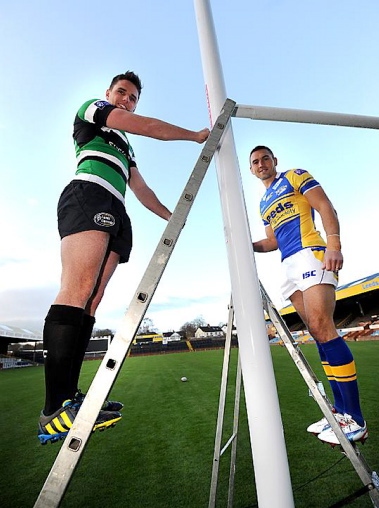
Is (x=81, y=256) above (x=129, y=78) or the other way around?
the other way around

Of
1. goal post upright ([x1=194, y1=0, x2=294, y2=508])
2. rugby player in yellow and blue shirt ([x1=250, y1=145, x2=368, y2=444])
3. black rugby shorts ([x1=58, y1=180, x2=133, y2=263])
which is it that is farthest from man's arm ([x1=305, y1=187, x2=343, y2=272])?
black rugby shorts ([x1=58, y1=180, x2=133, y2=263])

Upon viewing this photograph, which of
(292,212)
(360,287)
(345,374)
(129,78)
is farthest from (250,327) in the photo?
(360,287)

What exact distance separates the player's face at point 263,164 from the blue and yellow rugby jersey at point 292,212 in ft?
0.26

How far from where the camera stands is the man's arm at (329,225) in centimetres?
167

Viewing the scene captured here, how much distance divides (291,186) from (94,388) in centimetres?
187

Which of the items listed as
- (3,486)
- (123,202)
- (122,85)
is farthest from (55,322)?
(3,486)

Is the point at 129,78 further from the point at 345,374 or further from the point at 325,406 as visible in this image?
the point at 345,374

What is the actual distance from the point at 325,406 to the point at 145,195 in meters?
1.41

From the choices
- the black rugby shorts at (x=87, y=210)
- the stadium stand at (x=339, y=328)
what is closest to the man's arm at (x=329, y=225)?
the black rugby shorts at (x=87, y=210)

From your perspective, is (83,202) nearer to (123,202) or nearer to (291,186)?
(123,202)

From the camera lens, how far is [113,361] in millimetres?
737

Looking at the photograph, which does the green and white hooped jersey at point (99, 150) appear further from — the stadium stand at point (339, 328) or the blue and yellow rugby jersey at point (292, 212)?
the stadium stand at point (339, 328)

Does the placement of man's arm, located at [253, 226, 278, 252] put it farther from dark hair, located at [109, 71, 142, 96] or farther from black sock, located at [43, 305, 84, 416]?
black sock, located at [43, 305, 84, 416]

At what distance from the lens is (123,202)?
144 centimetres
